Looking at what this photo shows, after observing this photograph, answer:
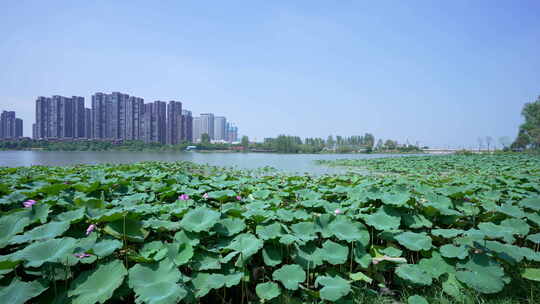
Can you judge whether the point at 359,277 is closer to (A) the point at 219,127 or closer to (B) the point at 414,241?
(B) the point at 414,241

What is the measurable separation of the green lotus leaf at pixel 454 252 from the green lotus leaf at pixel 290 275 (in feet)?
3.28

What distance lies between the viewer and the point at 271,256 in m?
1.54

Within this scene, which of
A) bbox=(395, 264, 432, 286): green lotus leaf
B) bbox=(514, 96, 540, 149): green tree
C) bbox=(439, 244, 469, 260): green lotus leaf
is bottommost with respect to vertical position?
bbox=(395, 264, 432, 286): green lotus leaf

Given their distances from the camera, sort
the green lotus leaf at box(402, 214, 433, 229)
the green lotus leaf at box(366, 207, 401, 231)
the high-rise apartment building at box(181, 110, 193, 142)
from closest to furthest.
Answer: the green lotus leaf at box(366, 207, 401, 231)
the green lotus leaf at box(402, 214, 433, 229)
the high-rise apartment building at box(181, 110, 193, 142)

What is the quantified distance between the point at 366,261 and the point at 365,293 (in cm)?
19

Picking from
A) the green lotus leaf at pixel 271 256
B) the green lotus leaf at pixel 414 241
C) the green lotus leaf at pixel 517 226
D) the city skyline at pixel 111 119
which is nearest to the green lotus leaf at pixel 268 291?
the green lotus leaf at pixel 271 256

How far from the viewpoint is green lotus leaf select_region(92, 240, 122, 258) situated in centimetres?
130

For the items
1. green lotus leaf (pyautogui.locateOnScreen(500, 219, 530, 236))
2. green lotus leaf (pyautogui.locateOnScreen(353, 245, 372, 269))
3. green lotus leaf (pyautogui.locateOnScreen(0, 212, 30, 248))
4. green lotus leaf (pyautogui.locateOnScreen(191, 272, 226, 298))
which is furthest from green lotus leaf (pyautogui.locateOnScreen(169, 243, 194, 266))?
green lotus leaf (pyautogui.locateOnScreen(500, 219, 530, 236))

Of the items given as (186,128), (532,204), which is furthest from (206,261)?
(186,128)

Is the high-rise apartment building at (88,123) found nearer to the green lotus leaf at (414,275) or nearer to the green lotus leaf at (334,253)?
the green lotus leaf at (334,253)

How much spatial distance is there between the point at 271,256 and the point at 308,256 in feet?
0.74

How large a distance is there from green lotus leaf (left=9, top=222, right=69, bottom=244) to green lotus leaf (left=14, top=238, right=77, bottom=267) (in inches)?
6.2

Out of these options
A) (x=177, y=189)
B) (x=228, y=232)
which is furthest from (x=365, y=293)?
(x=177, y=189)

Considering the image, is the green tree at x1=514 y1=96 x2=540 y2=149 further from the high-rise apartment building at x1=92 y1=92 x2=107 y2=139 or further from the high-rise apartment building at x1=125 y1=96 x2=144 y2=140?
the high-rise apartment building at x1=92 y1=92 x2=107 y2=139
